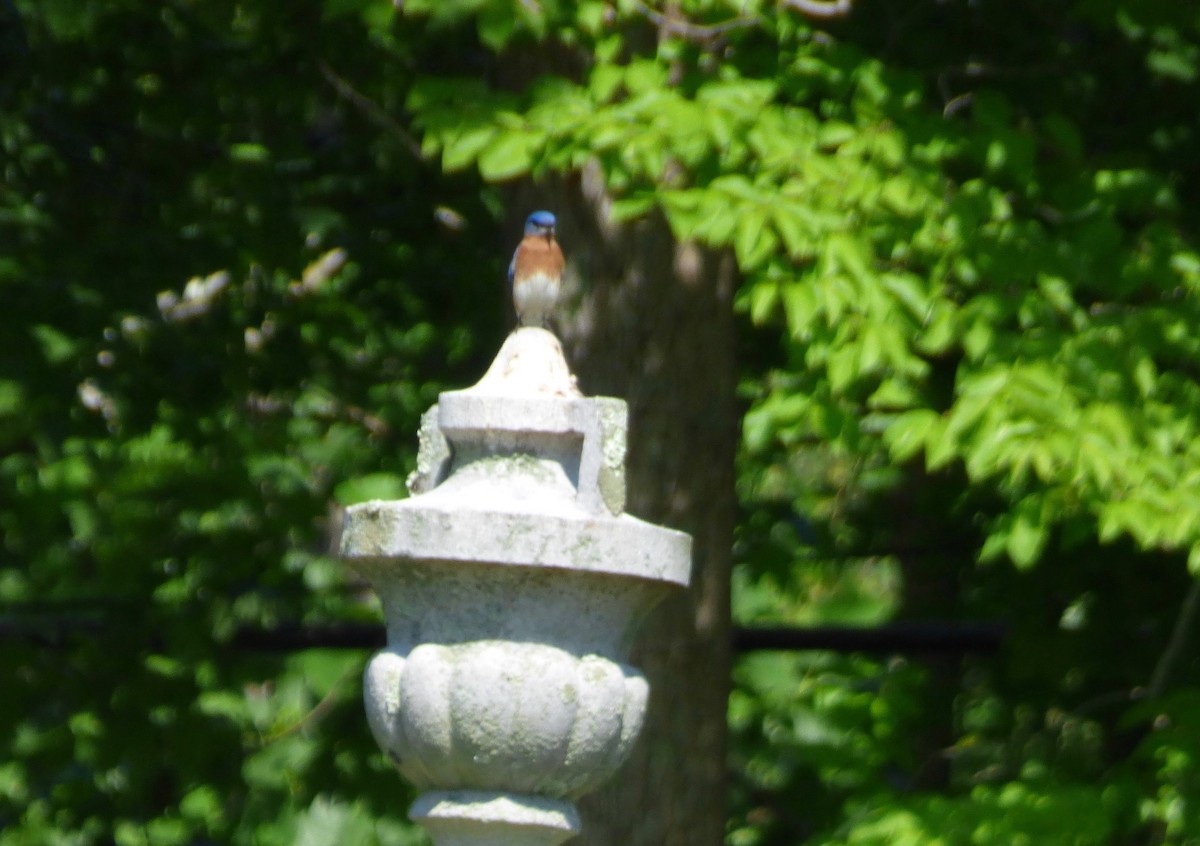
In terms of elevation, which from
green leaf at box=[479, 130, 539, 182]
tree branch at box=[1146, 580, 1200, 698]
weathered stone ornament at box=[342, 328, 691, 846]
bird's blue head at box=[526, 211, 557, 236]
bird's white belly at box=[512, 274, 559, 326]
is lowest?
tree branch at box=[1146, 580, 1200, 698]

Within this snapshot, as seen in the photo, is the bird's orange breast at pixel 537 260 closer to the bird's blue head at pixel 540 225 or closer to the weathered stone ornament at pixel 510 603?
the bird's blue head at pixel 540 225

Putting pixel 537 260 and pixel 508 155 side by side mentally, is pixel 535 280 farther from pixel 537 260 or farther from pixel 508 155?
pixel 508 155

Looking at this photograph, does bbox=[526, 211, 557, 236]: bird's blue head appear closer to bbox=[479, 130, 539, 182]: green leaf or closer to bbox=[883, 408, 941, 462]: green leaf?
bbox=[479, 130, 539, 182]: green leaf

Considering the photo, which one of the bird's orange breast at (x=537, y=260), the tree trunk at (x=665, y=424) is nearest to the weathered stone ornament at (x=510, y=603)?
the bird's orange breast at (x=537, y=260)

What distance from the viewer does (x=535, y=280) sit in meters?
3.23

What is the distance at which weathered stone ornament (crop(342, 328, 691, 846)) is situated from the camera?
2.69 metres

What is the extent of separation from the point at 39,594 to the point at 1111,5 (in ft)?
11.6

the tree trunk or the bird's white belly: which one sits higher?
the bird's white belly

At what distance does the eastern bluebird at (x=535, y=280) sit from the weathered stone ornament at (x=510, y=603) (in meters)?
0.28

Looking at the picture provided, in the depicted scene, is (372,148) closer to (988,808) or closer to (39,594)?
(39,594)

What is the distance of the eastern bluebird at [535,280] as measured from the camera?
318 cm

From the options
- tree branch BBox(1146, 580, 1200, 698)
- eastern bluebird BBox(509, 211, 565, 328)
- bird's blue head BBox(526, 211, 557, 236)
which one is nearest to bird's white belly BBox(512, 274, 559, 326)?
eastern bluebird BBox(509, 211, 565, 328)

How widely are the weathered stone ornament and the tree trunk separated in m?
1.41

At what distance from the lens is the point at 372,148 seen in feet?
19.0
